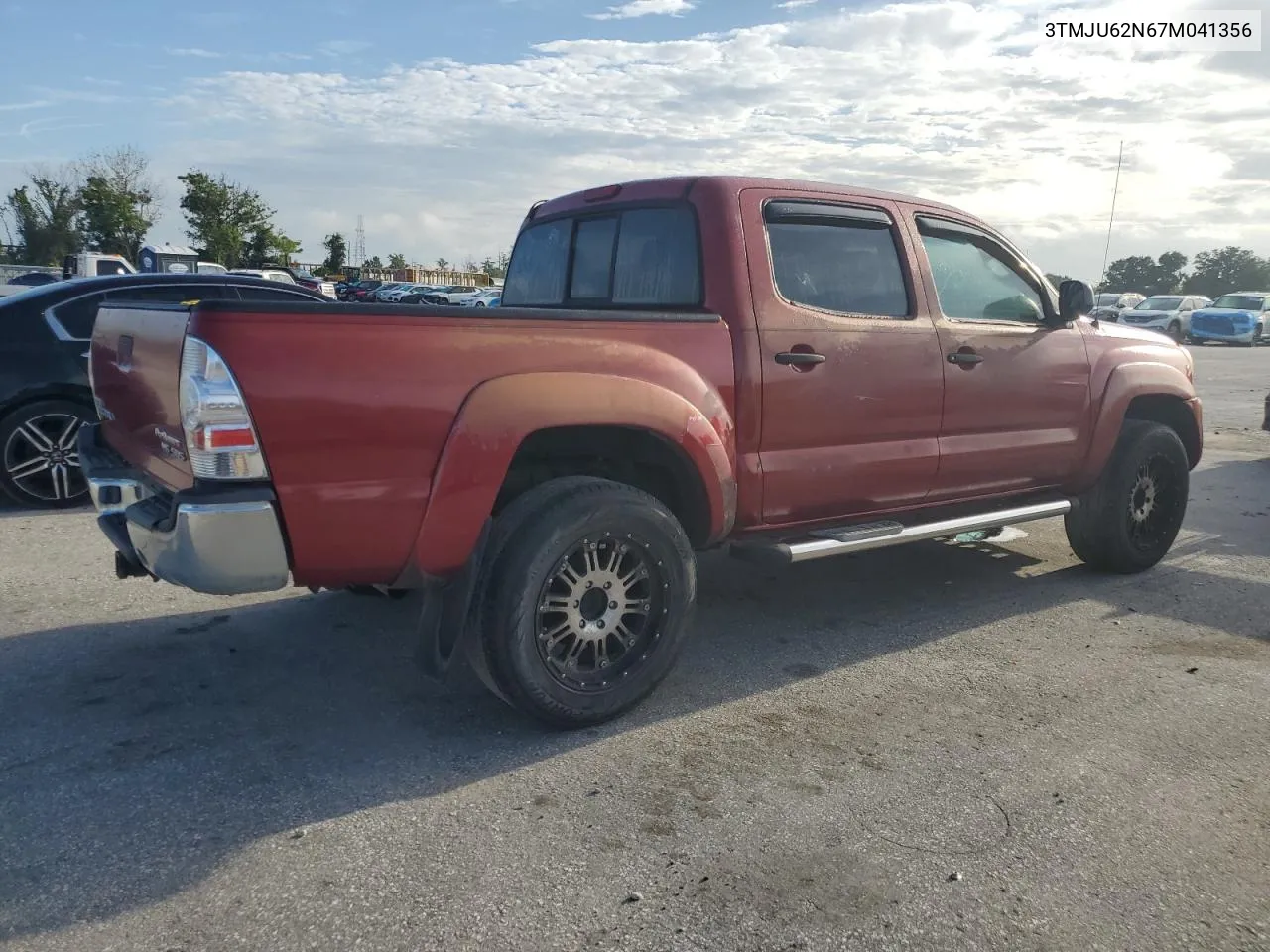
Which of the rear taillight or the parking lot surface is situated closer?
the parking lot surface

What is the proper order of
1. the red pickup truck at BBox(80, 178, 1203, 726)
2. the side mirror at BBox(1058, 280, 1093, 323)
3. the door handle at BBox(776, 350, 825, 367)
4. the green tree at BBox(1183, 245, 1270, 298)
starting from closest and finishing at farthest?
1. the red pickup truck at BBox(80, 178, 1203, 726)
2. the door handle at BBox(776, 350, 825, 367)
3. the side mirror at BBox(1058, 280, 1093, 323)
4. the green tree at BBox(1183, 245, 1270, 298)

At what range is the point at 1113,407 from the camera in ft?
17.9

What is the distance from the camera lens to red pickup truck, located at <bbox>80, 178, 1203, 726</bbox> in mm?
3051

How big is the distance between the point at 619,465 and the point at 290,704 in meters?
1.56

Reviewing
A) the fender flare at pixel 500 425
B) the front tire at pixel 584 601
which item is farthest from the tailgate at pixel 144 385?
the front tire at pixel 584 601

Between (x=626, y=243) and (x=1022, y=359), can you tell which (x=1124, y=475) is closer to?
(x=1022, y=359)

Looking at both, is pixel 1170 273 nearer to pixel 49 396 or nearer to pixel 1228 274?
pixel 1228 274

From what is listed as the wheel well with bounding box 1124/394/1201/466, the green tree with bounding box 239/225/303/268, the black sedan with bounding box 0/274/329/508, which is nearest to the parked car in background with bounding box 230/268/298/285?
the black sedan with bounding box 0/274/329/508

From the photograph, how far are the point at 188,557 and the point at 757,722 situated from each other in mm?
2048

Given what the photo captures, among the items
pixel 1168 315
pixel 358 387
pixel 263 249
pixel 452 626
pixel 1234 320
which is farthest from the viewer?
pixel 263 249

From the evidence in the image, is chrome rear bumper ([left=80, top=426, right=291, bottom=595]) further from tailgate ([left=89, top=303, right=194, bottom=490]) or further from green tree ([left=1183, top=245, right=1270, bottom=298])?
green tree ([left=1183, top=245, right=1270, bottom=298])

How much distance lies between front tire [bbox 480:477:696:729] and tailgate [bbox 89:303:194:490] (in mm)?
1063

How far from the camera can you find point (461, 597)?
341 centimetres

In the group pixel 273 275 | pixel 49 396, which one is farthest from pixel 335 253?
pixel 49 396
